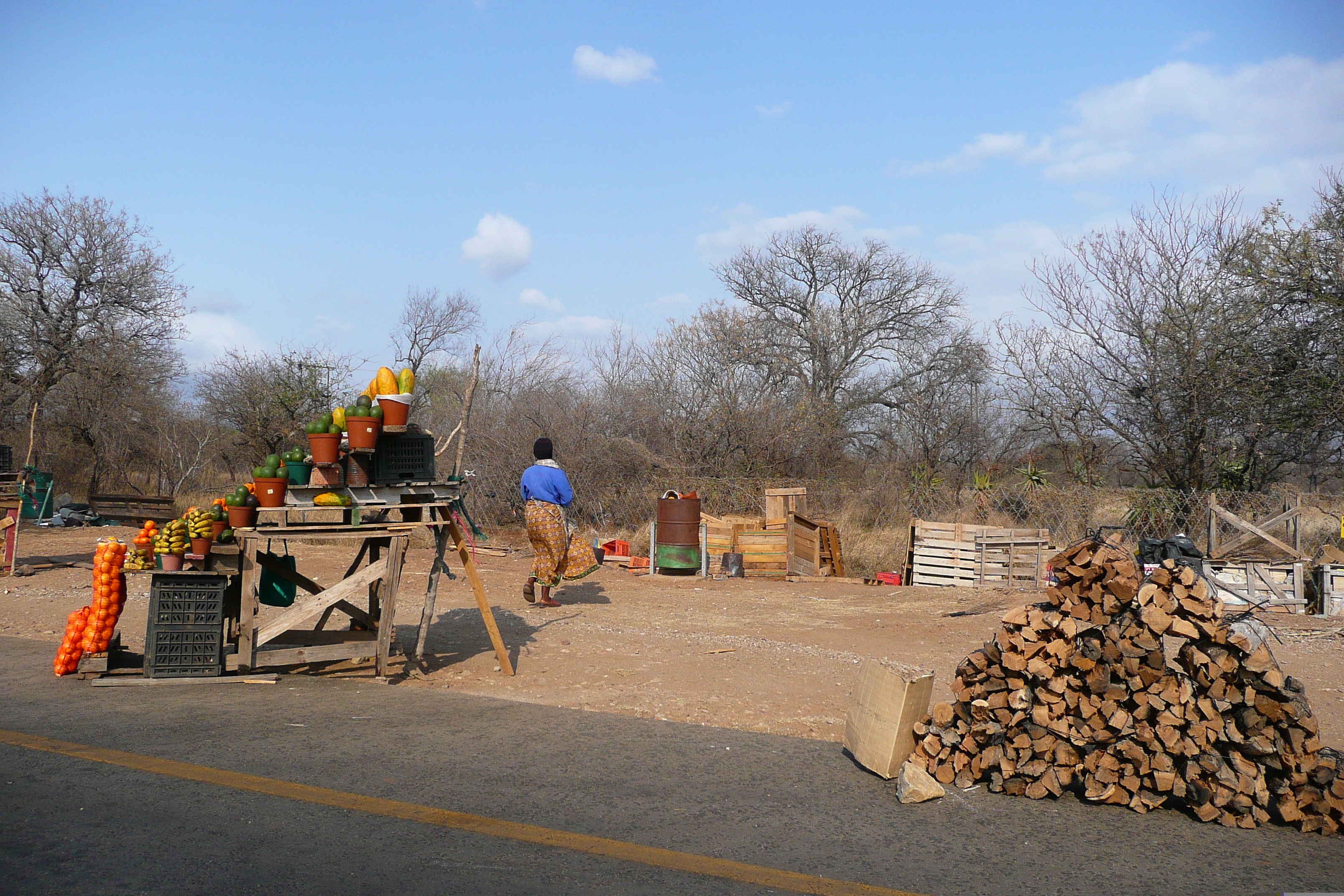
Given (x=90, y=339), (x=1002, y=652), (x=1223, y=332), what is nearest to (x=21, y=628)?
(x=1002, y=652)

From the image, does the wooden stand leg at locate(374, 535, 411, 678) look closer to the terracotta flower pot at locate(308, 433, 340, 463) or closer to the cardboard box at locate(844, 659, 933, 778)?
the terracotta flower pot at locate(308, 433, 340, 463)

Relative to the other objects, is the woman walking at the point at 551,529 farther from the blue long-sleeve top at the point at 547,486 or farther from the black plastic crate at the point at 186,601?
the black plastic crate at the point at 186,601

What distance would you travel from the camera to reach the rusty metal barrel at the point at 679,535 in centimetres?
1623

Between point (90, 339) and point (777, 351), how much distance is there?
2082 centimetres

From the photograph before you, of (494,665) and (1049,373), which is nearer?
(494,665)

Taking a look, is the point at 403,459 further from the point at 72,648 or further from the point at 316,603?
the point at 72,648

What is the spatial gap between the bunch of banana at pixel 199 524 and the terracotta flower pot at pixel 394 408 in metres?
1.47

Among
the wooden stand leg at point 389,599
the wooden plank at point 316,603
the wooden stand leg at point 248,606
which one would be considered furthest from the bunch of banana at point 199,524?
the wooden stand leg at point 389,599

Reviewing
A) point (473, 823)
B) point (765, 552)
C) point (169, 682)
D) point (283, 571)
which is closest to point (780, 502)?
point (765, 552)

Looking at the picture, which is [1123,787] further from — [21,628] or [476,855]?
[21,628]

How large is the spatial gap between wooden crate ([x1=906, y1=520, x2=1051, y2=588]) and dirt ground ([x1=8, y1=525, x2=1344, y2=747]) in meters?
0.49

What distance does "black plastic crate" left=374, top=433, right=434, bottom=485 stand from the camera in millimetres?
7559

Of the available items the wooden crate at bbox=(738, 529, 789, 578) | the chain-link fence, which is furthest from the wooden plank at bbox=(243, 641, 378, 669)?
the chain-link fence

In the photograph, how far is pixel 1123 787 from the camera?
188 inches
